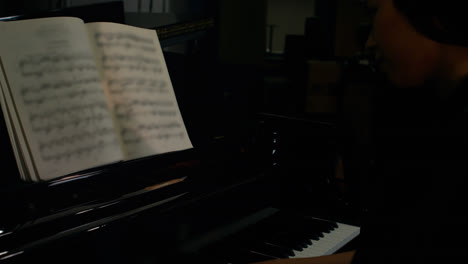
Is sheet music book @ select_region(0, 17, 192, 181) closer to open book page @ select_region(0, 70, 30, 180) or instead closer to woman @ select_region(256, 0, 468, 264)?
open book page @ select_region(0, 70, 30, 180)

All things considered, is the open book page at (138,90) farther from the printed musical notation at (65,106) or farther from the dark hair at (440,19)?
the dark hair at (440,19)

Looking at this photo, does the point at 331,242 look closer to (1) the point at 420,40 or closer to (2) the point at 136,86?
(2) the point at 136,86

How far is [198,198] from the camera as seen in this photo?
3.80ft

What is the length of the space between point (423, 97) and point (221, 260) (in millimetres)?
669

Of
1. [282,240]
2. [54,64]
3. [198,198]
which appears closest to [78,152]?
[54,64]

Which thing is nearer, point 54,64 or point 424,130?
point 424,130

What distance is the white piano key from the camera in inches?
49.3

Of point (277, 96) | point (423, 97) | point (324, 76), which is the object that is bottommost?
point (277, 96)

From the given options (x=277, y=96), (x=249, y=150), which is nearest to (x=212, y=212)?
(x=249, y=150)

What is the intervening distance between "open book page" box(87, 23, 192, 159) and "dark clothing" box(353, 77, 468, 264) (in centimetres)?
56

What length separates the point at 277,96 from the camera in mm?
7398

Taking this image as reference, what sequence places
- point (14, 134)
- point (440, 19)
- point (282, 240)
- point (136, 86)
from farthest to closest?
1. point (282, 240)
2. point (136, 86)
3. point (14, 134)
4. point (440, 19)

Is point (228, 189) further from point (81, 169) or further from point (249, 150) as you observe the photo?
point (81, 169)

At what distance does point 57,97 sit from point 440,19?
29.5 inches
